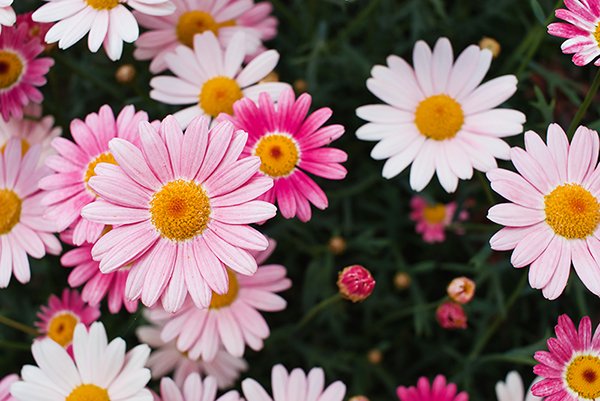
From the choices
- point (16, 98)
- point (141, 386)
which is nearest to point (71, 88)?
point (16, 98)

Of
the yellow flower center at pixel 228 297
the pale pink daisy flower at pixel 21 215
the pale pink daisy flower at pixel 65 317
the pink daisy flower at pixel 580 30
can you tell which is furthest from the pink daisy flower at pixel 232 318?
the pink daisy flower at pixel 580 30

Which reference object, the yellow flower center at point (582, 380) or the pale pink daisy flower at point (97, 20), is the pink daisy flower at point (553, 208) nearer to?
the yellow flower center at point (582, 380)

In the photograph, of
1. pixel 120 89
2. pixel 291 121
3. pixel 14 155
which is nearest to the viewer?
pixel 291 121

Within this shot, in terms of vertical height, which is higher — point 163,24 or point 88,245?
point 163,24

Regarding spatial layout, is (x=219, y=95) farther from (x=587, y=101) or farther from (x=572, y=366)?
(x=572, y=366)

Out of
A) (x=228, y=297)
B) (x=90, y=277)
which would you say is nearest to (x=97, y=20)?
(x=90, y=277)

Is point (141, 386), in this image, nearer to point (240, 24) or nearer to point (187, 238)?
point (187, 238)

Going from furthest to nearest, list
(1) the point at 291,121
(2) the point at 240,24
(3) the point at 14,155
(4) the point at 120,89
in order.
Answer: (4) the point at 120,89 < (2) the point at 240,24 < (3) the point at 14,155 < (1) the point at 291,121
